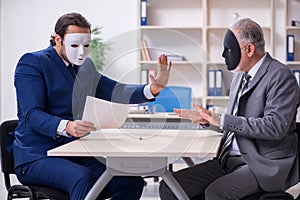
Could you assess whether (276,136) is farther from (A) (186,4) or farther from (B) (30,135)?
(A) (186,4)

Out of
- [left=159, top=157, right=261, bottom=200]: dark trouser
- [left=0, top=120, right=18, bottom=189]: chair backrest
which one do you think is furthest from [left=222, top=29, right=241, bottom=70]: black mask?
[left=0, top=120, right=18, bottom=189]: chair backrest

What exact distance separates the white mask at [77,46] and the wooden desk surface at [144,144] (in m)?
0.37

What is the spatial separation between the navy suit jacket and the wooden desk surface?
0.54 feet

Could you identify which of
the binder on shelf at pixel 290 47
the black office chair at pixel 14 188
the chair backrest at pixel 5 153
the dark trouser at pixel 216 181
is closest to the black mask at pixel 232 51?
the dark trouser at pixel 216 181

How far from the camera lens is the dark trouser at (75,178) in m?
2.56

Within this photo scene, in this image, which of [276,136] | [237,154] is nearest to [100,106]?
[237,154]

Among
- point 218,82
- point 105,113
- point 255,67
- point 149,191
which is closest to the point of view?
point 255,67

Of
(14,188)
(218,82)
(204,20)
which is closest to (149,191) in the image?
(218,82)

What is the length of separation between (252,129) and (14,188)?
1108 millimetres

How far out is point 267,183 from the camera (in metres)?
2.48

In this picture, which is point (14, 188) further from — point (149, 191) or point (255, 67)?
point (149, 191)

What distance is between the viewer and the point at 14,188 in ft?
8.79

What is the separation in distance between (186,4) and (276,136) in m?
3.82

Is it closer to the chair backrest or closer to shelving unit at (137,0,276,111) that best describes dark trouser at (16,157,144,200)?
the chair backrest
